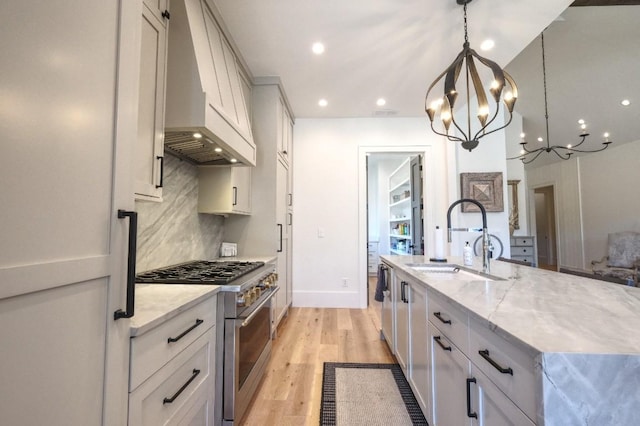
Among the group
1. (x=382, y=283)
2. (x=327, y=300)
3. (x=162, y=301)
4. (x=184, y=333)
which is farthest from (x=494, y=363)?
(x=327, y=300)

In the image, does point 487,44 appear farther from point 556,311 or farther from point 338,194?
point 556,311

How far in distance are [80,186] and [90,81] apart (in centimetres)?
28

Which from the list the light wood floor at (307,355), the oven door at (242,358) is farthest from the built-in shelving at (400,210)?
the oven door at (242,358)

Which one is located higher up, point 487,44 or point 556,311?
point 487,44

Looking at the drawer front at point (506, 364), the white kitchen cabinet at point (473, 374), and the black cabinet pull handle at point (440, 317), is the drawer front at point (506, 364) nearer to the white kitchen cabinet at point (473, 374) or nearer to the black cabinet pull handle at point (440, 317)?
the white kitchen cabinet at point (473, 374)

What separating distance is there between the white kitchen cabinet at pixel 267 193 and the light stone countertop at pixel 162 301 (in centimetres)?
153

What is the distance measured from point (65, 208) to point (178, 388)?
852 mm

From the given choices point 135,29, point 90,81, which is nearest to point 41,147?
point 90,81

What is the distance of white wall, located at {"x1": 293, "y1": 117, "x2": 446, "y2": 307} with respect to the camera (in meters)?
4.07

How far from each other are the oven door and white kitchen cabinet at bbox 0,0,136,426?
681mm

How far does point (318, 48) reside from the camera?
103 inches

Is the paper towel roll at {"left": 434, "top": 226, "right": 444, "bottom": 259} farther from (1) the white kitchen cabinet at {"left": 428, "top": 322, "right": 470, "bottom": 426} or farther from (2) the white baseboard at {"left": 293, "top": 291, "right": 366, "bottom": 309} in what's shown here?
(2) the white baseboard at {"left": 293, "top": 291, "right": 366, "bottom": 309}

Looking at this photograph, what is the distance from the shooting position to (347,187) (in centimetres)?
416

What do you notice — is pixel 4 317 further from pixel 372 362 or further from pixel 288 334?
pixel 288 334
